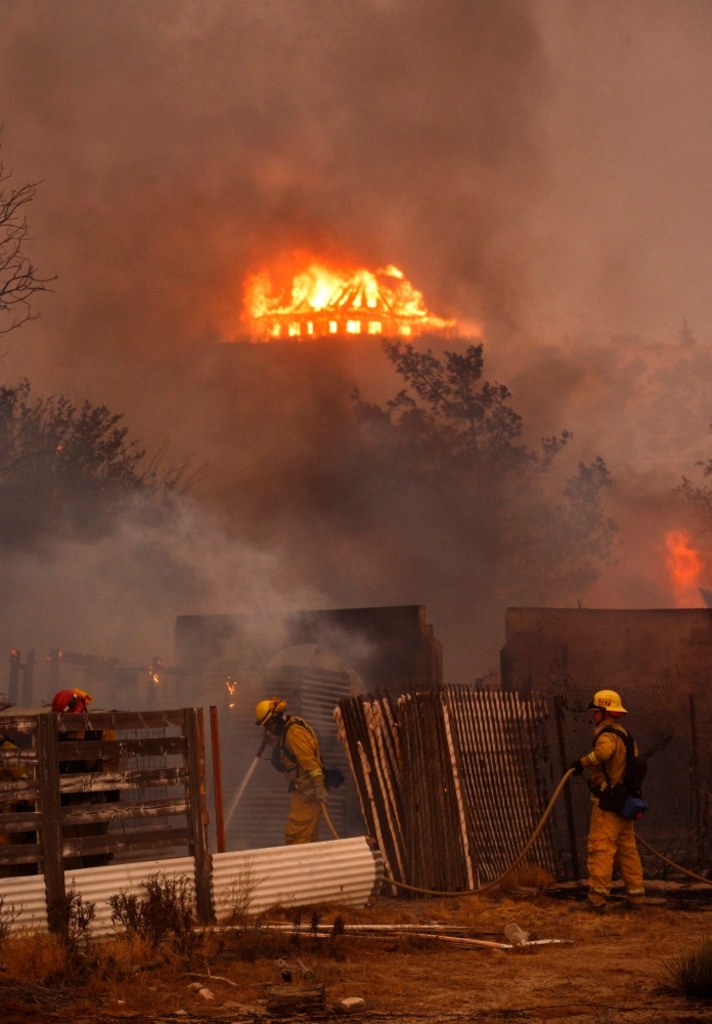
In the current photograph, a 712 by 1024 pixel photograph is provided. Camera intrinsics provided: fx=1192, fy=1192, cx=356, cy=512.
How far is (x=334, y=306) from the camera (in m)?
49.8

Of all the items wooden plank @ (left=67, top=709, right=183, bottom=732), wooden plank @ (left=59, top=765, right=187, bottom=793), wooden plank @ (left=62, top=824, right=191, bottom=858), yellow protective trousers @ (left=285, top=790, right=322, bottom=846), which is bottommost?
yellow protective trousers @ (left=285, top=790, right=322, bottom=846)

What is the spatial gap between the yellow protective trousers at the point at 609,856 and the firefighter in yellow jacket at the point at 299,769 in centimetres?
233

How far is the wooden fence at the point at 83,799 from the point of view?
24.0ft

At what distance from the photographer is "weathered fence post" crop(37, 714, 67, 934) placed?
712 centimetres

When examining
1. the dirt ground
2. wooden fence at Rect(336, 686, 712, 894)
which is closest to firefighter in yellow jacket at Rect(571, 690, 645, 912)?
the dirt ground

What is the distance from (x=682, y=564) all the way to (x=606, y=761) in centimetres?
3761

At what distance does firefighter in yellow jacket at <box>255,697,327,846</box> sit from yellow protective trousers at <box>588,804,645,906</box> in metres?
2.33

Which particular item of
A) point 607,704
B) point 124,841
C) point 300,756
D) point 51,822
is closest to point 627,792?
point 607,704

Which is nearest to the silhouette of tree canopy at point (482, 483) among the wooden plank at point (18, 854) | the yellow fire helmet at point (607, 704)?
the yellow fire helmet at point (607, 704)

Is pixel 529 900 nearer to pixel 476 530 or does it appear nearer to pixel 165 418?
pixel 476 530

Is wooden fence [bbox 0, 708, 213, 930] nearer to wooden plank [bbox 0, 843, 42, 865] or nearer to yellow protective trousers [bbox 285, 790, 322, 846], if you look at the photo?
wooden plank [bbox 0, 843, 42, 865]

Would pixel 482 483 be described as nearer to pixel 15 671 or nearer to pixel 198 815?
pixel 15 671

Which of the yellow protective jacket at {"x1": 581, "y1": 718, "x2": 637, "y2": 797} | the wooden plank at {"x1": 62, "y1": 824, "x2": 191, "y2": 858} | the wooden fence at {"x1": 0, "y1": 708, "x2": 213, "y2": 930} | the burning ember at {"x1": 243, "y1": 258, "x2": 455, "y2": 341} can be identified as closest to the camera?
the wooden fence at {"x1": 0, "y1": 708, "x2": 213, "y2": 930}

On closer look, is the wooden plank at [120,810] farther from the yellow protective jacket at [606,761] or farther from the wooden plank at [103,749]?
the yellow protective jacket at [606,761]
